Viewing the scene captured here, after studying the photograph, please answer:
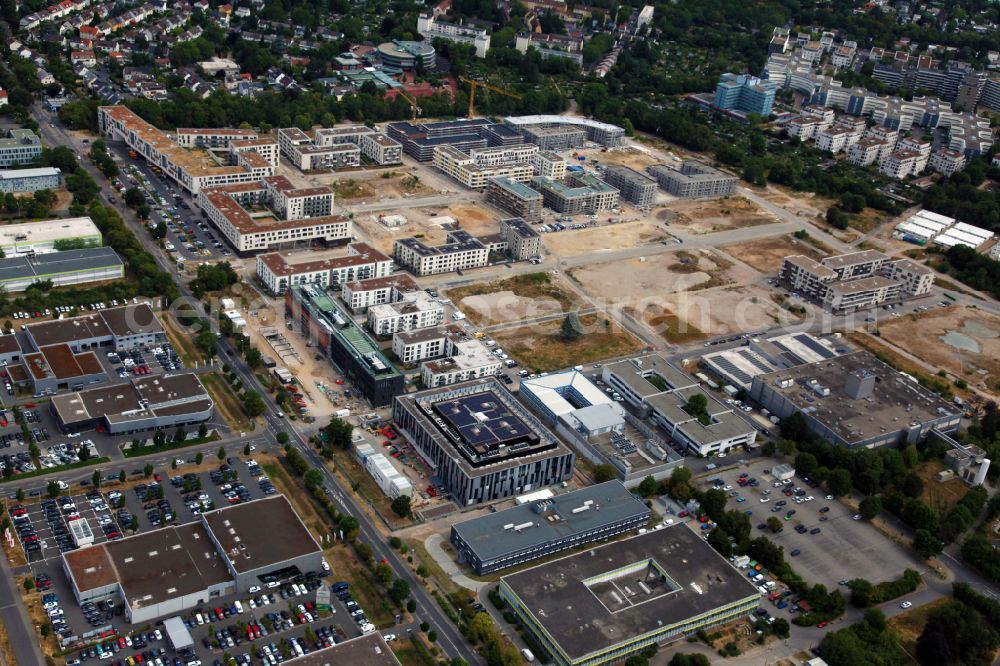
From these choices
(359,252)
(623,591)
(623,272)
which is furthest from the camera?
(623,272)

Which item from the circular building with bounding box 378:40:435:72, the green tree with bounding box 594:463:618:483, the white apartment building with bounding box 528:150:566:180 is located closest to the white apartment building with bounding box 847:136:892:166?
the white apartment building with bounding box 528:150:566:180

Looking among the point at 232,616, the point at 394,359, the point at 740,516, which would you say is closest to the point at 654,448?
the point at 740,516

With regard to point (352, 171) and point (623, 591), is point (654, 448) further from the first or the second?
point (352, 171)

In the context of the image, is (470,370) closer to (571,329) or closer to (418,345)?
(418,345)

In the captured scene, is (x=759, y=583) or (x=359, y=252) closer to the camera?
(x=759, y=583)

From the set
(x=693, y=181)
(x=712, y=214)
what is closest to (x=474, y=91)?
(x=693, y=181)

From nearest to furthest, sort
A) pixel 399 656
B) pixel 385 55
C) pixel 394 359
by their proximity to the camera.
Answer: pixel 399 656
pixel 394 359
pixel 385 55
